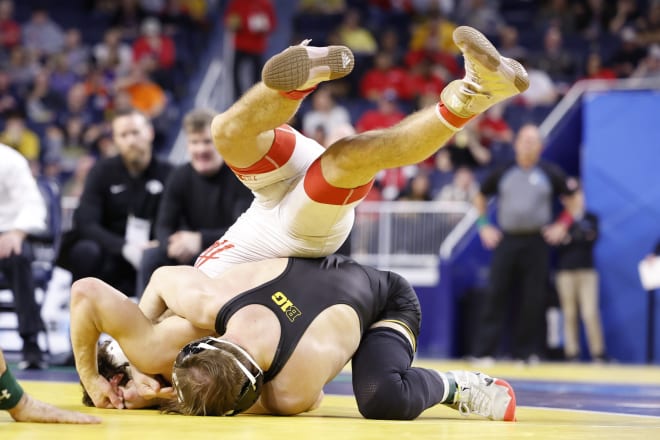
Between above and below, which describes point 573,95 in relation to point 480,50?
below

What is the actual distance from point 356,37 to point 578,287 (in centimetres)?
457

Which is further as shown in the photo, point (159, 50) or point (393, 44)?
point (159, 50)

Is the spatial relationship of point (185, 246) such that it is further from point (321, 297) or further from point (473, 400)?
point (473, 400)

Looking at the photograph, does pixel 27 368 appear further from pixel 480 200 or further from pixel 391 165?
pixel 480 200

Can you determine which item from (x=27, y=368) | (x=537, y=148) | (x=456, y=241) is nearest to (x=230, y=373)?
(x=27, y=368)

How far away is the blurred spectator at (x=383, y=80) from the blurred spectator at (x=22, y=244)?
5.95 meters

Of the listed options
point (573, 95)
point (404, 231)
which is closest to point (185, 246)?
point (404, 231)

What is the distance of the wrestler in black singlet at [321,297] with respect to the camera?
357 centimetres

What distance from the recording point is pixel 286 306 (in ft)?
11.9

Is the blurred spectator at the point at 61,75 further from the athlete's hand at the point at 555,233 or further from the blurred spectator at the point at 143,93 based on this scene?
the athlete's hand at the point at 555,233

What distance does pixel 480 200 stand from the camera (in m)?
9.10

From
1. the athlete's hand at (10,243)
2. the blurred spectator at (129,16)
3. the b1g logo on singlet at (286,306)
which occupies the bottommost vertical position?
the athlete's hand at (10,243)

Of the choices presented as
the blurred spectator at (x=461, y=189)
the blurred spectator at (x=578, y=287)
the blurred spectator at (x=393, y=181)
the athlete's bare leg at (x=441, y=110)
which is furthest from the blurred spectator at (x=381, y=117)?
the athlete's bare leg at (x=441, y=110)

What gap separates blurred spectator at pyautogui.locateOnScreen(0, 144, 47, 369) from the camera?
Result: 6406 mm
